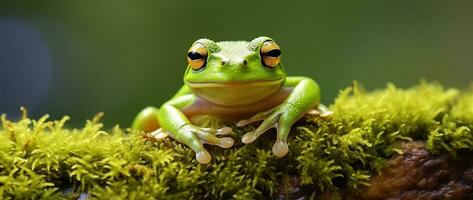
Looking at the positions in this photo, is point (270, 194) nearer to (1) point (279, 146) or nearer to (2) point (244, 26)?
(1) point (279, 146)

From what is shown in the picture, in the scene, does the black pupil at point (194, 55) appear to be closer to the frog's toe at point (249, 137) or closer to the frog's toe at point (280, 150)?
the frog's toe at point (249, 137)

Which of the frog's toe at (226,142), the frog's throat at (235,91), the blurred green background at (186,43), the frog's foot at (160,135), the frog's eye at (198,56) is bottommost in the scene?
the frog's toe at (226,142)

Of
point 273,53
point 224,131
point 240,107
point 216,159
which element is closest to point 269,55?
point 273,53

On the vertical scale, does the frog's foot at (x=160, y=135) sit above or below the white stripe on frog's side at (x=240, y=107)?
below

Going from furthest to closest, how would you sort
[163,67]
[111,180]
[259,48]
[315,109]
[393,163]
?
[163,67] < [315,109] < [259,48] < [393,163] < [111,180]

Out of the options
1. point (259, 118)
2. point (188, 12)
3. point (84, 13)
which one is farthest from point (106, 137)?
point (84, 13)

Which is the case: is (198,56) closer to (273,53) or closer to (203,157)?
(273,53)

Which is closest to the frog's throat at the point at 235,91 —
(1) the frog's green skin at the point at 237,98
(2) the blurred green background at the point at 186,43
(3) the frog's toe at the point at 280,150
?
(1) the frog's green skin at the point at 237,98
